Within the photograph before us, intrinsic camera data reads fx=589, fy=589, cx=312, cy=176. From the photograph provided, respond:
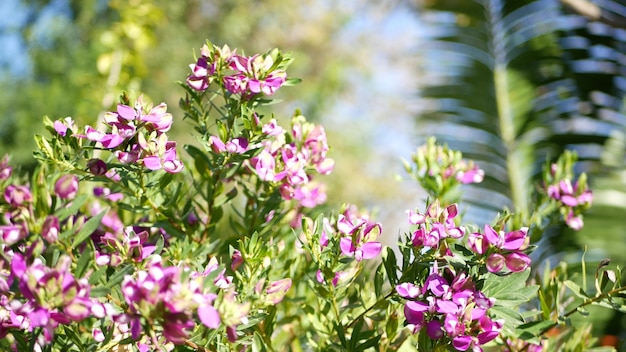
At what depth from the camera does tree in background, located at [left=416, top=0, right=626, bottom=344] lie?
70.3 inches

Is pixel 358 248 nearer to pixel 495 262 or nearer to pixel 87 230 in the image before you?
pixel 495 262

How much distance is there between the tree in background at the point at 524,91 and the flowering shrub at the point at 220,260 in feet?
3.69

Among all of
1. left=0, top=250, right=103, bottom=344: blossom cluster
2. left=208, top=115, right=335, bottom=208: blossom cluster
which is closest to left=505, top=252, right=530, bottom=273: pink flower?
left=208, top=115, right=335, bottom=208: blossom cluster

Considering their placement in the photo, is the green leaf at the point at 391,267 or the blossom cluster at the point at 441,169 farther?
the blossom cluster at the point at 441,169

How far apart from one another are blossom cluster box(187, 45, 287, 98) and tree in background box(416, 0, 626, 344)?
1214 millimetres

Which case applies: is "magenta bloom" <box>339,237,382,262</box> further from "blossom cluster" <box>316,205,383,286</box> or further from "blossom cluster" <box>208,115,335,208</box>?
"blossom cluster" <box>208,115,335,208</box>

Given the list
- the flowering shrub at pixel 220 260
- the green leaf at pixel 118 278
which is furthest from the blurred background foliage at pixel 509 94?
the green leaf at pixel 118 278

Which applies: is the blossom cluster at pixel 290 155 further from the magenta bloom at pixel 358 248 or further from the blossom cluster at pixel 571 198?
the blossom cluster at pixel 571 198

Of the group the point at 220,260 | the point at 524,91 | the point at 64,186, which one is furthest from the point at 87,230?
the point at 524,91

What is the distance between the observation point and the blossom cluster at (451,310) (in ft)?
1.67

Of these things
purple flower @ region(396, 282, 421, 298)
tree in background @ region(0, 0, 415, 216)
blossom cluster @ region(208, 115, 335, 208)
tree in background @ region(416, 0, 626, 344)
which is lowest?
purple flower @ region(396, 282, 421, 298)

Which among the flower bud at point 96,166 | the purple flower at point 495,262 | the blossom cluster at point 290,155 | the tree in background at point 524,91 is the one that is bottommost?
the purple flower at point 495,262

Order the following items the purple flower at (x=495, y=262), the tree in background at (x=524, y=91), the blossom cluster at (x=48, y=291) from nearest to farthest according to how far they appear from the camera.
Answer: the blossom cluster at (x=48, y=291), the purple flower at (x=495, y=262), the tree in background at (x=524, y=91)

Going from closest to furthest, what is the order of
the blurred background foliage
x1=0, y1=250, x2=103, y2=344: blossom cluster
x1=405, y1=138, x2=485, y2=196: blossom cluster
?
x1=0, y1=250, x2=103, y2=344: blossom cluster → x1=405, y1=138, x2=485, y2=196: blossom cluster → the blurred background foliage
